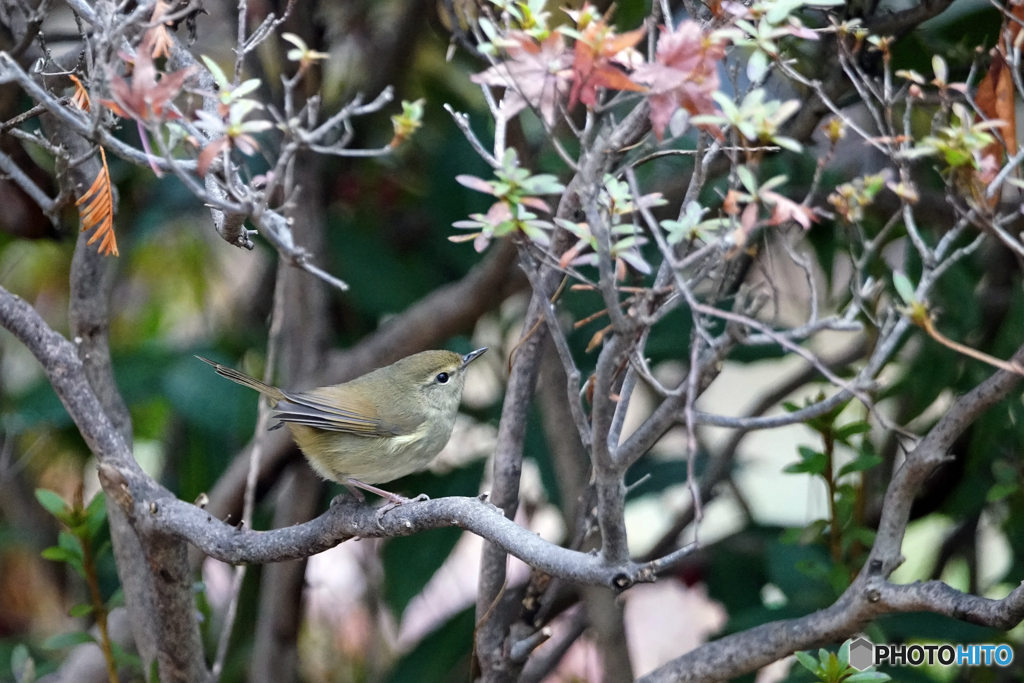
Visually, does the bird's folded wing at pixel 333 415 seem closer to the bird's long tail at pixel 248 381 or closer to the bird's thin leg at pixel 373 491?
the bird's long tail at pixel 248 381

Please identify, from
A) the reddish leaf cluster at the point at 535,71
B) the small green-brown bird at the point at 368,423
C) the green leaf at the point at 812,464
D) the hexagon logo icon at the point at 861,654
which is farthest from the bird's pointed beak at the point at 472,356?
the reddish leaf cluster at the point at 535,71

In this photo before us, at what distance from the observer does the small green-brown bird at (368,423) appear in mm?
2510

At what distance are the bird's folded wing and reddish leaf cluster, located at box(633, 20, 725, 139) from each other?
4.92 ft

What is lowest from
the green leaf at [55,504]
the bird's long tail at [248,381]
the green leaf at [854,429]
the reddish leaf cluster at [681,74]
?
the reddish leaf cluster at [681,74]

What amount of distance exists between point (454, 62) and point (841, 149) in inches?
61.0

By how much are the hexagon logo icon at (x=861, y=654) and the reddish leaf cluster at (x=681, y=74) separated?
4.33 feet

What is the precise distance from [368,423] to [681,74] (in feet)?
5.24

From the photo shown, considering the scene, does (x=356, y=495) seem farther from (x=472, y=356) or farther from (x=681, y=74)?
(x=681, y=74)

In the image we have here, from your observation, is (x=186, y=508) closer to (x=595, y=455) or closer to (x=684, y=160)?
(x=595, y=455)

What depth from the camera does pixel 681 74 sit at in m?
1.19

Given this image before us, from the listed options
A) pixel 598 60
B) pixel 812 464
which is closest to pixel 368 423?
pixel 812 464

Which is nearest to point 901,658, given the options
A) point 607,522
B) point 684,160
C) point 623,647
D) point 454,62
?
point 623,647

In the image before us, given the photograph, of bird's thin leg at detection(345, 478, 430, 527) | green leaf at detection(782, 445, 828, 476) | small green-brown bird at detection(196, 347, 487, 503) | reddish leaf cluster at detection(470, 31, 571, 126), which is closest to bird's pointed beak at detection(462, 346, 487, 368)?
small green-brown bird at detection(196, 347, 487, 503)

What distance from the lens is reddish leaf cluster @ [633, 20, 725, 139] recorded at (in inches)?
46.9
